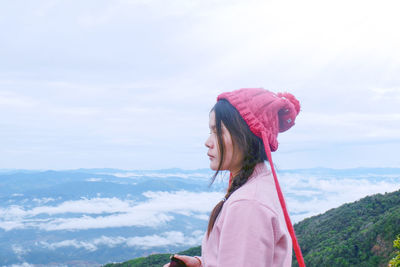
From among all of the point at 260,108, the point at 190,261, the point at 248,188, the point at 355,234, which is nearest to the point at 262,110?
the point at 260,108

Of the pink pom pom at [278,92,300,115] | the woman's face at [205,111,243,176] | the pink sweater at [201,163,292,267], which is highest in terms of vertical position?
the pink pom pom at [278,92,300,115]

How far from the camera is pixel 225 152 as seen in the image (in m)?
2.20

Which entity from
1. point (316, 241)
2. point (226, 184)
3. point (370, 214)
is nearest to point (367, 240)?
point (316, 241)

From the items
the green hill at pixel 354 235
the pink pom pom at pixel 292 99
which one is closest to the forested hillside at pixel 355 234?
the green hill at pixel 354 235

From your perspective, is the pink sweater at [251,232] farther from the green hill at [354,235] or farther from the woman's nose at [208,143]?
the green hill at [354,235]

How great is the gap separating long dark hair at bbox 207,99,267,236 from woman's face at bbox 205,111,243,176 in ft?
0.06

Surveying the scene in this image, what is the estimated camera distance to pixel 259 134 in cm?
219

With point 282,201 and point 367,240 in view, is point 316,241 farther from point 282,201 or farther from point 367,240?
point 282,201

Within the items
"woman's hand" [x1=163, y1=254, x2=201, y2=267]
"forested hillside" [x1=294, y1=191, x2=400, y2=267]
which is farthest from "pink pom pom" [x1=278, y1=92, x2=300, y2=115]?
"forested hillside" [x1=294, y1=191, x2=400, y2=267]

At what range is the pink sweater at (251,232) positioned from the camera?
177cm

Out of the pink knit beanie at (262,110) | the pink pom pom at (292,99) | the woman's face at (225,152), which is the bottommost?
the woman's face at (225,152)

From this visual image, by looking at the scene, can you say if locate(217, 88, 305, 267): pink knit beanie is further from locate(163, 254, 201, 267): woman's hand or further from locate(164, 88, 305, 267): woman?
locate(163, 254, 201, 267): woman's hand

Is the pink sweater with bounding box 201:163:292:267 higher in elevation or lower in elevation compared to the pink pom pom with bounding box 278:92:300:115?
lower

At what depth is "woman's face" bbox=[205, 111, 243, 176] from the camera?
219 cm
